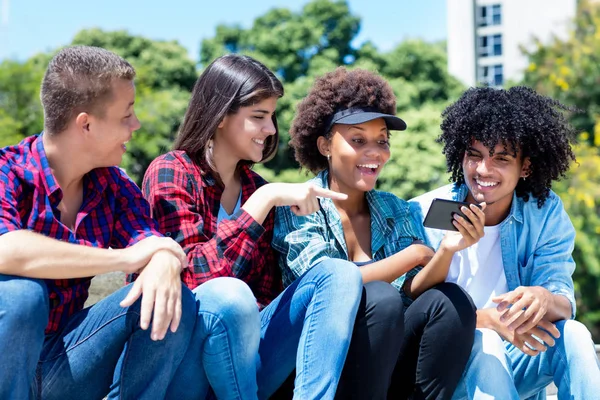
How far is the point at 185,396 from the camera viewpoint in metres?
2.51

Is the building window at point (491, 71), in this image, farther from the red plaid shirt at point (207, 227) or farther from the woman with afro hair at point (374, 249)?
the red plaid shirt at point (207, 227)

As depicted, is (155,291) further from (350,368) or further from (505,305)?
(505,305)

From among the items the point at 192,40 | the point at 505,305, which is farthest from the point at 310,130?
the point at 192,40

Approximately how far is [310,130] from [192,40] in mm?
19200

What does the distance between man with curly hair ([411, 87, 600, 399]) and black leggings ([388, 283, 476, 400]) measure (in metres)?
0.11

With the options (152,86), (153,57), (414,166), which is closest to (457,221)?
(414,166)

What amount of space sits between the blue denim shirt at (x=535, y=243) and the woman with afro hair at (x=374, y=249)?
1.09 ft

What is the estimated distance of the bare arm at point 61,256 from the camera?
217cm

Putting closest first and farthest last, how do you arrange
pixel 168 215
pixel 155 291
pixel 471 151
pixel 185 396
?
1. pixel 155 291
2. pixel 185 396
3. pixel 168 215
4. pixel 471 151

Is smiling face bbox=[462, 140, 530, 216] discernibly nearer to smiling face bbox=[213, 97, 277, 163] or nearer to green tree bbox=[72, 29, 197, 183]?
smiling face bbox=[213, 97, 277, 163]

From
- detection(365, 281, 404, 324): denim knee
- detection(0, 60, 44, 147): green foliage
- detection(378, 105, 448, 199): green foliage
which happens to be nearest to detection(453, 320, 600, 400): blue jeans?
detection(365, 281, 404, 324): denim knee

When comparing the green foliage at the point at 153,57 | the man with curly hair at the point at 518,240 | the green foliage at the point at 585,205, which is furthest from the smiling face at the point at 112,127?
the green foliage at the point at 153,57

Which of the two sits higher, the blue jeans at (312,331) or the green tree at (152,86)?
the green tree at (152,86)

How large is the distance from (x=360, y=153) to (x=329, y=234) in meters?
0.39
